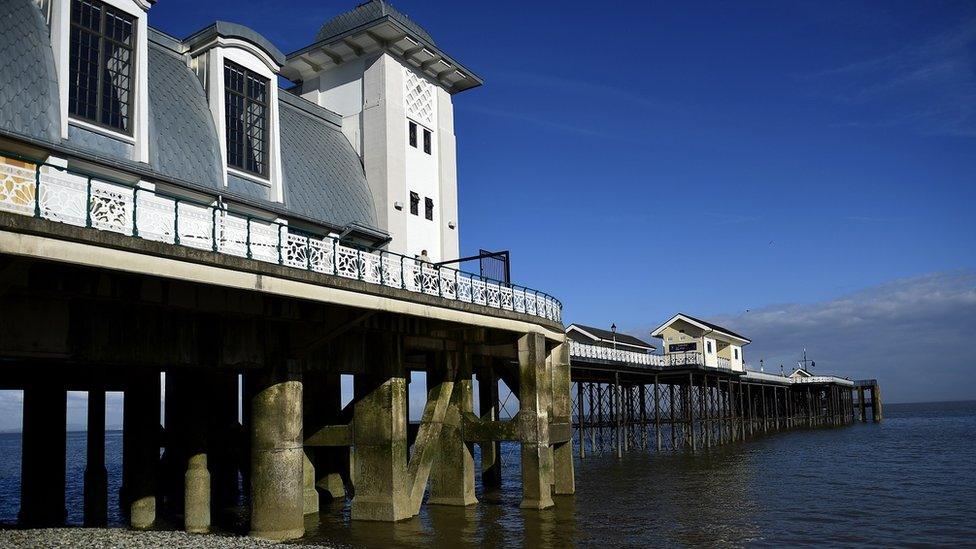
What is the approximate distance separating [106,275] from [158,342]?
2412mm

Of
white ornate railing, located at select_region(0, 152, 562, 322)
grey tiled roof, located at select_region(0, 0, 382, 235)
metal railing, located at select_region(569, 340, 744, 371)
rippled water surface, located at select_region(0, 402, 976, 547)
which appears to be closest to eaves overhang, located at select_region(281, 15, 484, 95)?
grey tiled roof, located at select_region(0, 0, 382, 235)

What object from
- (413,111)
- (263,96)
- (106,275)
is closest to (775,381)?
(413,111)

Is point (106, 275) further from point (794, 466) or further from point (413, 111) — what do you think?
point (794, 466)

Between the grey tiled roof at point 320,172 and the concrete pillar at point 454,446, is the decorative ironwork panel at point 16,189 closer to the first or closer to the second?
the grey tiled roof at point 320,172

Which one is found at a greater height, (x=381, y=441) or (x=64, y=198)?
(x=64, y=198)

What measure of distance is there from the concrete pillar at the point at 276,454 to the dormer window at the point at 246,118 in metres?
5.23

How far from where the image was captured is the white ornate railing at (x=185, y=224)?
433 inches

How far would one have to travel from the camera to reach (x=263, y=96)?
66.0 ft

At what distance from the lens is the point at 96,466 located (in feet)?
70.7

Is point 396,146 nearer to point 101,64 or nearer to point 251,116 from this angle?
point 251,116

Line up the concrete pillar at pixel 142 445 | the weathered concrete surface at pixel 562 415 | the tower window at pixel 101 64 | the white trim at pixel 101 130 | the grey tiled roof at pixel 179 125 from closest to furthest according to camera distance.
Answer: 1. the white trim at pixel 101 130
2. the tower window at pixel 101 64
3. the grey tiled roof at pixel 179 125
4. the concrete pillar at pixel 142 445
5. the weathered concrete surface at pixel 562 415

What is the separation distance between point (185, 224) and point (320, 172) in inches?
352

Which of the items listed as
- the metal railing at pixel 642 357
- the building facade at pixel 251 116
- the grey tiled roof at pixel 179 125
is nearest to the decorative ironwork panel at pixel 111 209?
the building facade at pixel 251 116

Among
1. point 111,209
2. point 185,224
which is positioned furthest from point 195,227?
point 111,209
